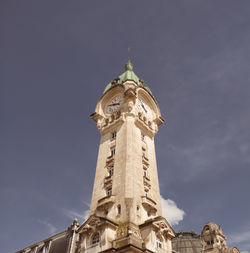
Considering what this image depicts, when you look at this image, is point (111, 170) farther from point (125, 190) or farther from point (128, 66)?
point (128, 66)

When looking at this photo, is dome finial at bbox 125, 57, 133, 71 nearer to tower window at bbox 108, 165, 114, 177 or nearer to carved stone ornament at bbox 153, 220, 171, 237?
tower window at bbox 108, 165, 114, 177

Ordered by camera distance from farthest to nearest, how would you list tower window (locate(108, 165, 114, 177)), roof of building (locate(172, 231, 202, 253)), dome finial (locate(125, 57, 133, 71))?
dome finial (locate(125, 57, 133, 71))
roof of building (locate(172, 231, 202, 253))
tower window (locate(108, 165, 114, 177))

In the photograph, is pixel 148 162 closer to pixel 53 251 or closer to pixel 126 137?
pixel 126 137

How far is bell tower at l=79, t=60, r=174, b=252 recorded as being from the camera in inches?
1190

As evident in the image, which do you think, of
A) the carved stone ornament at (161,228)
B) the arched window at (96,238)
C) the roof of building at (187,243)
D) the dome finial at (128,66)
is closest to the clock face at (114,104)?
the dome finial at (128,66)

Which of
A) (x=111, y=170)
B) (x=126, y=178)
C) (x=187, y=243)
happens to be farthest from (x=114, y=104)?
(x=187, y=243)

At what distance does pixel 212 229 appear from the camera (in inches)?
1932

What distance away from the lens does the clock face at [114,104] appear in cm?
4869

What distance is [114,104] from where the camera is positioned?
163 feet

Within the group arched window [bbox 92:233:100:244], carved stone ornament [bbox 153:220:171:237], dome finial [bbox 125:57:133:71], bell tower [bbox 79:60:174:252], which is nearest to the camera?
bell tower [bbox 79:60:174:252]

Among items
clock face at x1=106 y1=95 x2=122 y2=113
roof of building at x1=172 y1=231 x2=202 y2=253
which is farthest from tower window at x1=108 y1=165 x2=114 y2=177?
roof of building at x1=172 y1=231 x2=202 y2=253

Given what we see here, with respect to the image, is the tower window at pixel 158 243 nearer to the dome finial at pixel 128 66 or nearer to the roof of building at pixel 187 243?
the roof of building at pixel 187 243

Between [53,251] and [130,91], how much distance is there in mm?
28956

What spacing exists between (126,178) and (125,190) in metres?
1.74
